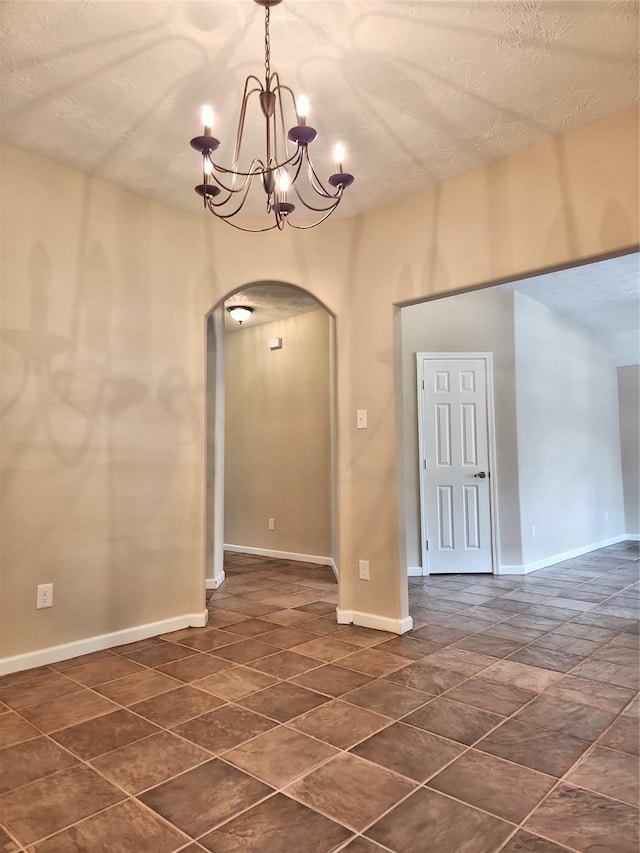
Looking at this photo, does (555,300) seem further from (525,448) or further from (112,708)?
(112,708)

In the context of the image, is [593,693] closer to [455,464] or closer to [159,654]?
[159,654]

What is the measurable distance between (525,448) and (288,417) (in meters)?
2.53

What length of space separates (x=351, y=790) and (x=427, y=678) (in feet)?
3.26

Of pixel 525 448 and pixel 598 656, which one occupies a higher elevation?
pixel 525 448

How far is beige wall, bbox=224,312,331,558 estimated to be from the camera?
5.86 meters

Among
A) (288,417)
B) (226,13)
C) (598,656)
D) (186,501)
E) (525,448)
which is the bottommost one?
(598,656)

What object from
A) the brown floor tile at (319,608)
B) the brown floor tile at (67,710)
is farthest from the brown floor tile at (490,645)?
the brown floor tile at (67,710)

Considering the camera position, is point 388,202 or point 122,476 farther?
point 388,202

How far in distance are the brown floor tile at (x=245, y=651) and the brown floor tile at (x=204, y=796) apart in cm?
106

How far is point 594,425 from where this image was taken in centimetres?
696

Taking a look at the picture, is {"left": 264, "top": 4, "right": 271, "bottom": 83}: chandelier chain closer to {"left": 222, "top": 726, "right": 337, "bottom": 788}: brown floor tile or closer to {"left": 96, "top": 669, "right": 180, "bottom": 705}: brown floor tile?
{"left": 222, "top": 726, "right": 337, "bottom": 788}: brown floor tile

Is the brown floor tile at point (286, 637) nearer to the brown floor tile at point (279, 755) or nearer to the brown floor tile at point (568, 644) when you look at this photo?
the brown floor tile at point (279, 755)

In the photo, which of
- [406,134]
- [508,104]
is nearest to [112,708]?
[406,134]

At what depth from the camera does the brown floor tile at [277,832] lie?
1.44 meters
